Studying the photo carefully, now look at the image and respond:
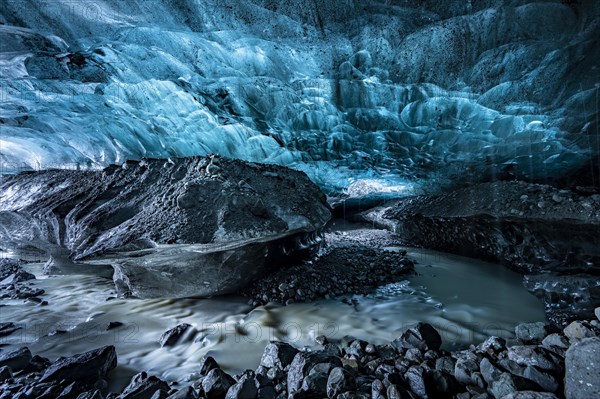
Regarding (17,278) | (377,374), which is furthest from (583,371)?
(17,278)

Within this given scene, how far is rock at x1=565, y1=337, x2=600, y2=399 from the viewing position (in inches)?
55.5

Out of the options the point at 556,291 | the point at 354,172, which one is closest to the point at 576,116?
the point at 556,291

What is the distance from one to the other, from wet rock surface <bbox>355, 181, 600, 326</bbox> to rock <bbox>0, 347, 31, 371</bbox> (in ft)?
16.7

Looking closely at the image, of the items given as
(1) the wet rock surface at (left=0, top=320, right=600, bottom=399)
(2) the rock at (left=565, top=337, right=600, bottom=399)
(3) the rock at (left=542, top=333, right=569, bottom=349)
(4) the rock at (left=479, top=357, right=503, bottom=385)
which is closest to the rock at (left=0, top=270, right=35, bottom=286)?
(1) the wet rock surface at (left=0, top=320, right=600, bottom=399)

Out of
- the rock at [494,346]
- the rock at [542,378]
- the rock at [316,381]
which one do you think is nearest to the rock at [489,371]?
the rock at [542,378]

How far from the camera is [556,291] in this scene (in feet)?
11.6

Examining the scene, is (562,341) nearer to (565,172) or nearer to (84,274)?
(84,274)

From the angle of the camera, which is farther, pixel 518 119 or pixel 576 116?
pixel 518 119

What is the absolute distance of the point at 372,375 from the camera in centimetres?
189

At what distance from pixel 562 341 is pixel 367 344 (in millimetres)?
1443

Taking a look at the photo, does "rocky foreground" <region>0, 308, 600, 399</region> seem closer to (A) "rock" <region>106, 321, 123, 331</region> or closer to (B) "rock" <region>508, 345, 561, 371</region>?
(B) "rock" <region>508, 345, 561, 371</region>

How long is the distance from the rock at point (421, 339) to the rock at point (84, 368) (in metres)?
2.41

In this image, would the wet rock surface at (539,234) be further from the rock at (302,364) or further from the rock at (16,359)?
the rock at (16,359)

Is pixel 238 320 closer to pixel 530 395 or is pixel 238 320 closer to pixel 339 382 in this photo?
pixel 339 382
